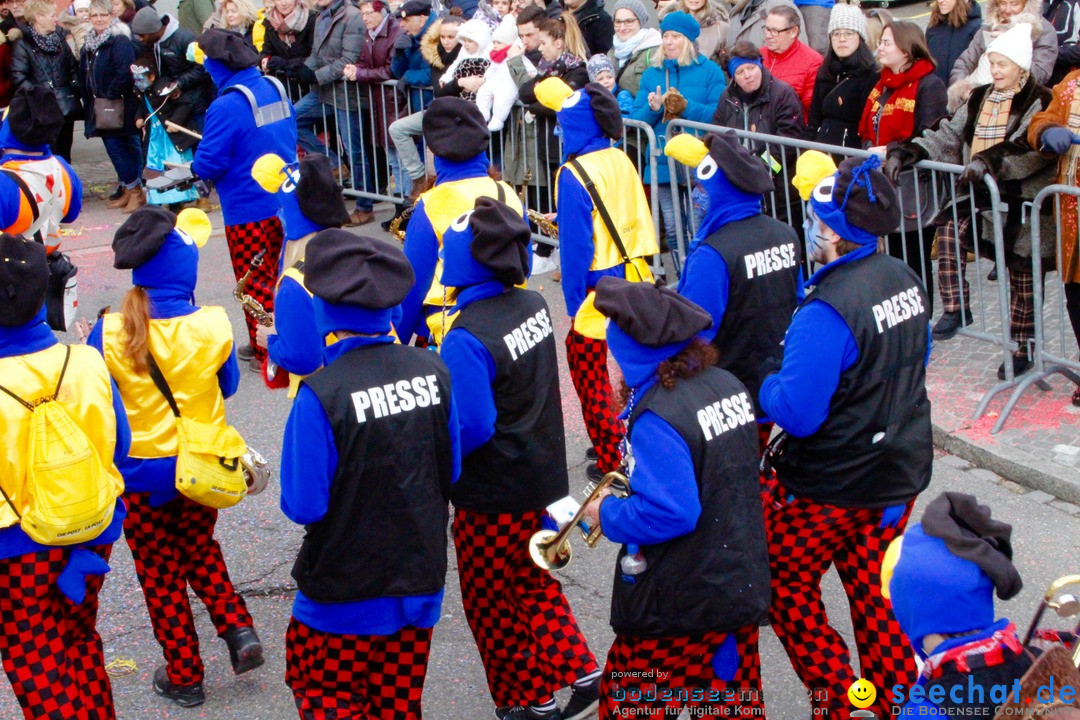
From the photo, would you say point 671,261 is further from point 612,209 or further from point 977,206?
point 612,209

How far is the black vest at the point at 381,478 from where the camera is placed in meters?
3.57

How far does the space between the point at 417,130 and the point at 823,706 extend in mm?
7028

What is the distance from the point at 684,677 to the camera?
150 inches

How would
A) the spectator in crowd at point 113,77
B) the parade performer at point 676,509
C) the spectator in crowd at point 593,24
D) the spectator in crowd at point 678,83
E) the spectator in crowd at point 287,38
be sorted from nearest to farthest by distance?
the parade performer at point 676,509
the spectator in crowd at point 678,83
the spectator in crowd at point 593,24
the spectator in crowd at point 287,38
the spectator in crowd at point 113,77

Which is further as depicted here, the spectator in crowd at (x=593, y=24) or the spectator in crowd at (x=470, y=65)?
the spectator in crowd at (x=593, y=24)

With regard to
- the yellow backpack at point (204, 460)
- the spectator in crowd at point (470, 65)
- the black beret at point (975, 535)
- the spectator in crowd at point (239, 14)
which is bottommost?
the yellow backpack at point (204, 460)

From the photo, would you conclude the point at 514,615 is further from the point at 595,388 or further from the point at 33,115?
the point at 33,115

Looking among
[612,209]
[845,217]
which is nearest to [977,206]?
[612,209]

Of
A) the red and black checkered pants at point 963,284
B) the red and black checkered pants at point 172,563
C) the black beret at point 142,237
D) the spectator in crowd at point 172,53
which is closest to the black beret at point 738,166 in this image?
the black beret at point 142,237

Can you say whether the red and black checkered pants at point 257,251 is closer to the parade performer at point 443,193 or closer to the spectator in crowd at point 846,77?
the parade performer at point 443,193

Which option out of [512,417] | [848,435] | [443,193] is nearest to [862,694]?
[848,435]

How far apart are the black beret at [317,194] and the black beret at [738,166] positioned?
172 centimetres

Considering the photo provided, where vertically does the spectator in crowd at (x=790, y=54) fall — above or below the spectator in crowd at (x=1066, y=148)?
above

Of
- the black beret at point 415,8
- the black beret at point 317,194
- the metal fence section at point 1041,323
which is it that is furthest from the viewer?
the black beret at point 415,8
